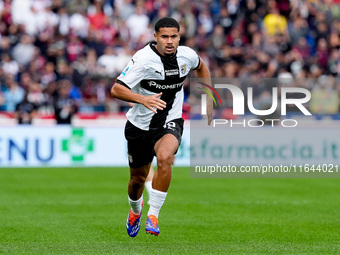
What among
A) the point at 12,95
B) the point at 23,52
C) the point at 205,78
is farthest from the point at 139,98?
the point at 23,52

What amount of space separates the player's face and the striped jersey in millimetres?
149

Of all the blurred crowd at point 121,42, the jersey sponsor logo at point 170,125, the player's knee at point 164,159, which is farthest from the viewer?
the blurred crowd at point 121,42

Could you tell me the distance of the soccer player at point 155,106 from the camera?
26.5ft

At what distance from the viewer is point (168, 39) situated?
8234 mm

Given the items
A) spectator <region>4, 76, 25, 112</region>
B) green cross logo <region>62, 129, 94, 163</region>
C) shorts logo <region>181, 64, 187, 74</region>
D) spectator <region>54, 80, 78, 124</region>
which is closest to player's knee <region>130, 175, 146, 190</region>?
shorts logo <region>181, 64, 187, 74</region>

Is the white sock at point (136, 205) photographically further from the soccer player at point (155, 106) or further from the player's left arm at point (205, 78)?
the player's left arm at point (205, 78)

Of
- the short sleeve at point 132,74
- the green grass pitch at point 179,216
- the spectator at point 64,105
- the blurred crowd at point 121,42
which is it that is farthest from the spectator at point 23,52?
the short sleeve at point 132,74

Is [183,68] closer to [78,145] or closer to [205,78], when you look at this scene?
[205,78]

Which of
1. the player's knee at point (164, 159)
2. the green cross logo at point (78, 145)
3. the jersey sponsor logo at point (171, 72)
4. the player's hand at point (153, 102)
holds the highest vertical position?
the jersey sponsor logo at point (171, 72)

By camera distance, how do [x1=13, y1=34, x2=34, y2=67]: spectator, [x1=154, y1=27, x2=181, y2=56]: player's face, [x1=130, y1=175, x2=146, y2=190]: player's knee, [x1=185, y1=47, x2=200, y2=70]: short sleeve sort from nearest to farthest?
[x1=154, y1=27, x2=181, y2=56]: player's face
[x1=185, y1=47, x2=200, y2=70]: short sleeve
[x1=130, y1=175, x2=146, y2=190]: player's knee
[x1=13, y1=34, x2=34, y2=67]: spectator

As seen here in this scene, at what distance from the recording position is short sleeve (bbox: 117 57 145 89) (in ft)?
26.9

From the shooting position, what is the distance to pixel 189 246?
823 cm

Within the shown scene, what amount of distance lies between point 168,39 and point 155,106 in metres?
0.83

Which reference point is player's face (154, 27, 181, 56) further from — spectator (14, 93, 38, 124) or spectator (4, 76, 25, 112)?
spectator (4, 76, 25, 112)
